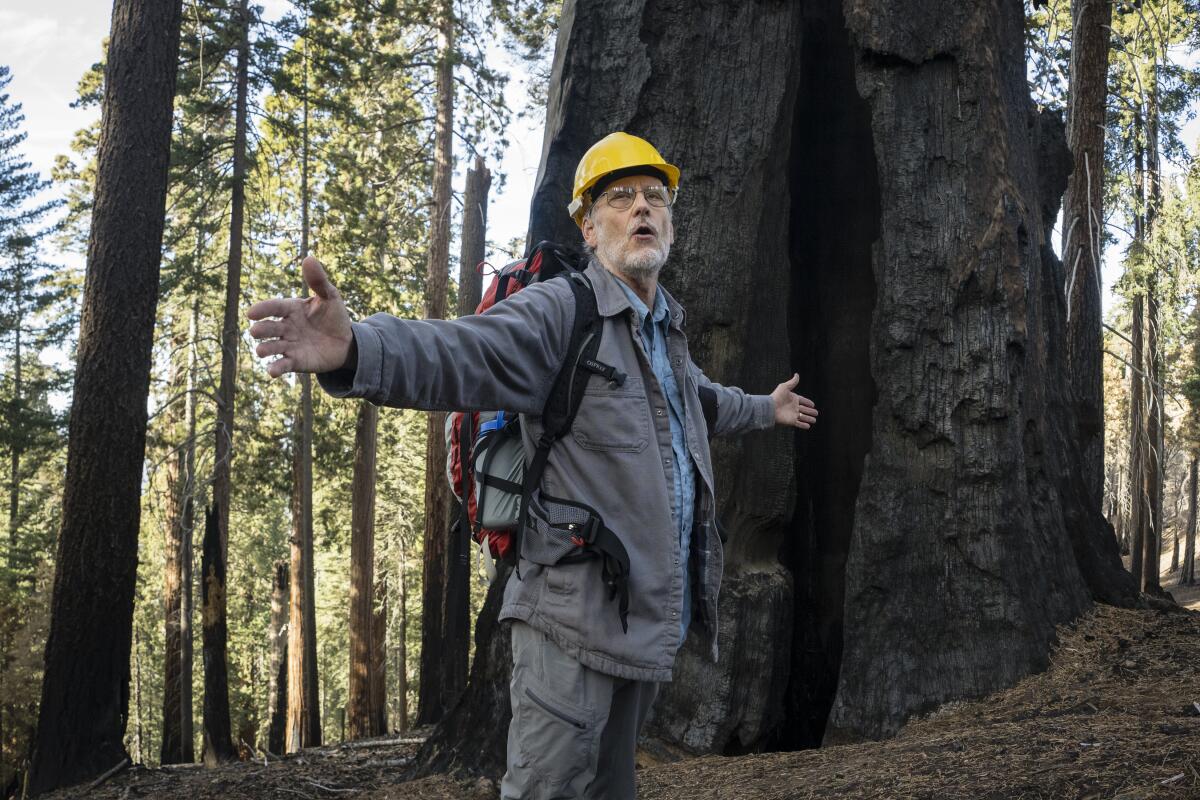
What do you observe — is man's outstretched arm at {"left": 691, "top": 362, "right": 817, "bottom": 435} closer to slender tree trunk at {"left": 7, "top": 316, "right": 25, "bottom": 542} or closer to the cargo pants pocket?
the cargo pants pocket

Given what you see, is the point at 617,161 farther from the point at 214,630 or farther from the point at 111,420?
the point at 214,630

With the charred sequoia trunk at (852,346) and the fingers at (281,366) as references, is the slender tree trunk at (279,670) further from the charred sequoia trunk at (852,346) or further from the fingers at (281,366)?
the fingers at (281,366)

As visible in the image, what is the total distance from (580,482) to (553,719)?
25.6 inches

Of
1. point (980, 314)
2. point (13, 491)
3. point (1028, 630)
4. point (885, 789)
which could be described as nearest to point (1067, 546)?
point (1028, 630)

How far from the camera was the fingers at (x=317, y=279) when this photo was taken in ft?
7.18

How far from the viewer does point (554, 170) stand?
6.38 metres

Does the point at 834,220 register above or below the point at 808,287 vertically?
above

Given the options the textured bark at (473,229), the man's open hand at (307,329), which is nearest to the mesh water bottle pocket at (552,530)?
the man's open hand at (307,329)

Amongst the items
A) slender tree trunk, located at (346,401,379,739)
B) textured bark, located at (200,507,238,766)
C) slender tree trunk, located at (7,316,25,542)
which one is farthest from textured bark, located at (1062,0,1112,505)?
slender tree trunk, located at (7,316,25,542)

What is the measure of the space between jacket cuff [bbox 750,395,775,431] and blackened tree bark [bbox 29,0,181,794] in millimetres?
6457

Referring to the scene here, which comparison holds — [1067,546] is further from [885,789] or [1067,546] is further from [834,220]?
[885,789]

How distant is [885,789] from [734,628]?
2.03 meters

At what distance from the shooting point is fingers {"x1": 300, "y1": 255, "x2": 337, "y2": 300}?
2.19 meters

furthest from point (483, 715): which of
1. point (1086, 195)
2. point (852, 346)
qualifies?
point (1086, 195)
